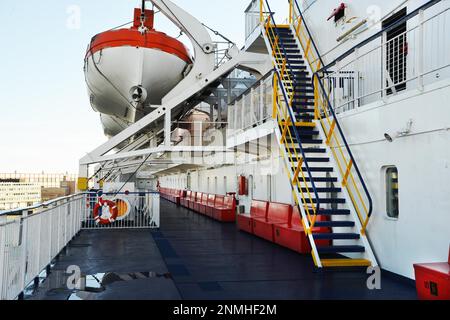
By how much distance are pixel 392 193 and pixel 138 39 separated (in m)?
10.3

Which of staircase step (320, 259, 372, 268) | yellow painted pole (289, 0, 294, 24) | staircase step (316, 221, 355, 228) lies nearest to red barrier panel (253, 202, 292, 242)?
staircase step (316, 221, 355, 228)

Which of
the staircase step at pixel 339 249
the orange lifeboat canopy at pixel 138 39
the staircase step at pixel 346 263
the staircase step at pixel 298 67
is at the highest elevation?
the orange lifeboat canopy at pixel 138 39

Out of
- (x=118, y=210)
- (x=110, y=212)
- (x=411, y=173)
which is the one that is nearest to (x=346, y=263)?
(x=411, y=173)

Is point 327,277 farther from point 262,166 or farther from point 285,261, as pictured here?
point 262,166

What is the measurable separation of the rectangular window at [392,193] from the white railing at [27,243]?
16.8 ft

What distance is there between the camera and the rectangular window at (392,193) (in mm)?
6458

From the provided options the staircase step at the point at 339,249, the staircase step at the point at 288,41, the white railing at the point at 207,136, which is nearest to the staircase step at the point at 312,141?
the staircase step at the point at 339,249

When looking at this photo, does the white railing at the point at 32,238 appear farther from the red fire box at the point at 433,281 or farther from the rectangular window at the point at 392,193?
the rectangular window at the point at 392,193

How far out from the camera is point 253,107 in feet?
35.1

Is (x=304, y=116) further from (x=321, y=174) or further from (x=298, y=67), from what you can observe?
(x=298, y=67)

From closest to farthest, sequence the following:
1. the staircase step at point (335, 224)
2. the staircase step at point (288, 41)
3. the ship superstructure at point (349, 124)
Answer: the ship superstructure at point (349, 124) < the staircase step at point (335, 224) < the staircase step at point (288, 41)

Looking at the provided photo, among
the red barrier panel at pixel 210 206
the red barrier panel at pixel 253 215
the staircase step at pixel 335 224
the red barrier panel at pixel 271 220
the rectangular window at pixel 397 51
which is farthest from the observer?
the red barrier panel at pixel 210 206

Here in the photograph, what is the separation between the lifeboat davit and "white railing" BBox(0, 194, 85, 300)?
667cm

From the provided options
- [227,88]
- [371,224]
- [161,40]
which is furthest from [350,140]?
[161,40]
